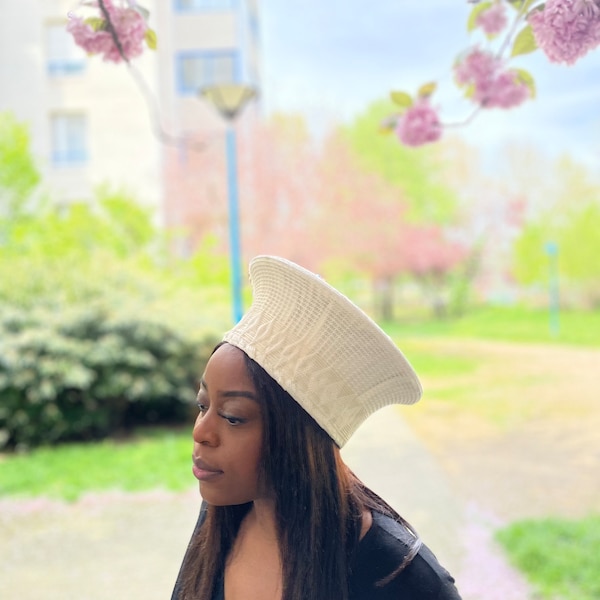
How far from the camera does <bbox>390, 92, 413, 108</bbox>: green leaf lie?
5.98 feet

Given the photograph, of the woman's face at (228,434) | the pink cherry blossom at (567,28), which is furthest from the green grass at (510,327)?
the woman's face at (228,434)

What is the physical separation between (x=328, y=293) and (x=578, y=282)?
2532cm

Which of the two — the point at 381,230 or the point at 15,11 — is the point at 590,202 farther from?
the point at 15,11

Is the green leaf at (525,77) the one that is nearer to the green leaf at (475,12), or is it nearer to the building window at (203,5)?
the green leaf at (475,12)

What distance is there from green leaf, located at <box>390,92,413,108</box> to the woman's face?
1.02m

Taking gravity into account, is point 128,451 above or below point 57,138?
below

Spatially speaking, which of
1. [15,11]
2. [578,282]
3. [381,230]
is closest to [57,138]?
[15,11]

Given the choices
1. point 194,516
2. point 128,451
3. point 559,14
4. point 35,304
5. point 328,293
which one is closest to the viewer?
point 328,293

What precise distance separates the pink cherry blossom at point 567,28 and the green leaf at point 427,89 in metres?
0.59

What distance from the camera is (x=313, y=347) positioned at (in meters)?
1.02

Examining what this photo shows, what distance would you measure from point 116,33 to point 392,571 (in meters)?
1.17

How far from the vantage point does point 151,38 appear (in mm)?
1580

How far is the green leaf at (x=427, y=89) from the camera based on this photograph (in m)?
1.87

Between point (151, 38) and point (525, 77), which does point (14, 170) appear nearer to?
point (151, 38)
